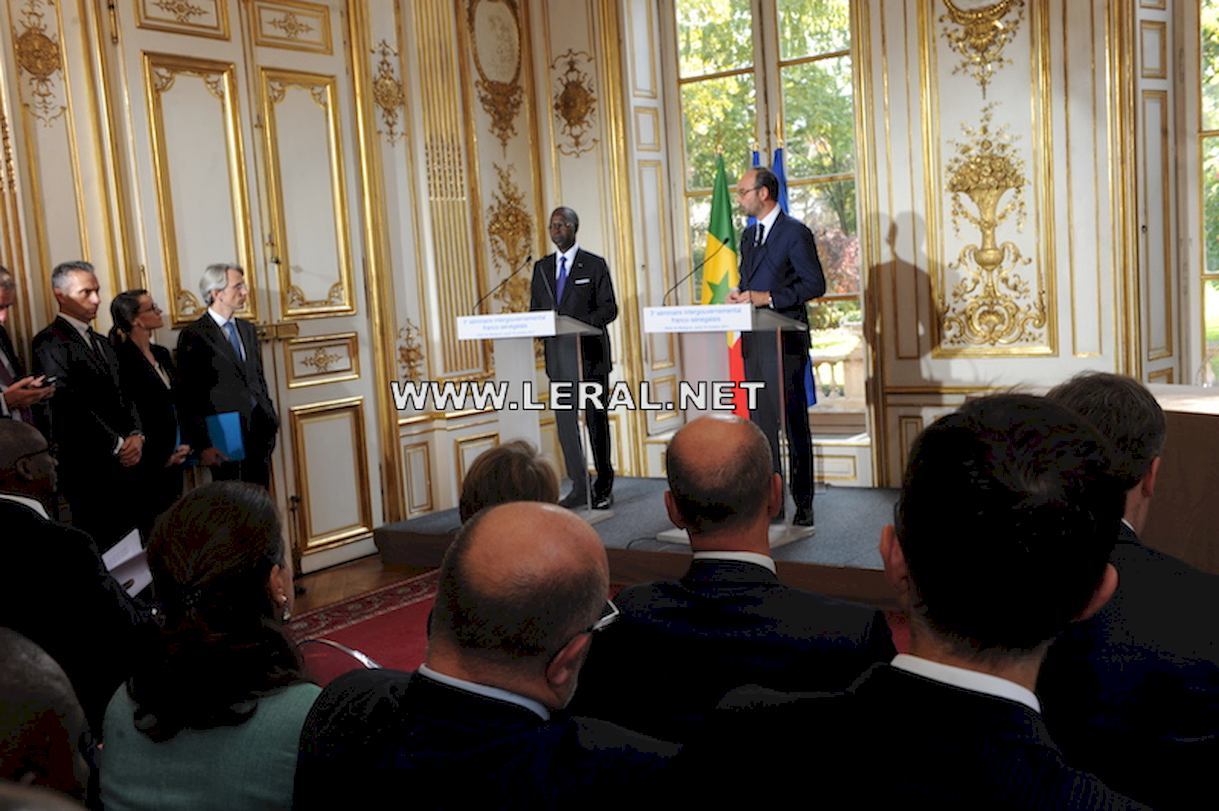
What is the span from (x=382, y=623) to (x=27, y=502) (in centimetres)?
260

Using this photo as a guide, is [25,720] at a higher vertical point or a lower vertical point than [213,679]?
higher

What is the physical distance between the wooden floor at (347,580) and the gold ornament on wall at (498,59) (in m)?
2.49

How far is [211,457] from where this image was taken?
487 centimetres

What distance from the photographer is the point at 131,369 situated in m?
4.62

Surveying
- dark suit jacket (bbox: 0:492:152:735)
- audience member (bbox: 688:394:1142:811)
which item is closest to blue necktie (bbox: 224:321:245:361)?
dark suit jacket (bbox: 0:492:152:735)

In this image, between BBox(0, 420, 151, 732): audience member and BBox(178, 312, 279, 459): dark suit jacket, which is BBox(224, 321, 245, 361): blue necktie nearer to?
BBox(178, 312, 279, 459): dark suit jacket

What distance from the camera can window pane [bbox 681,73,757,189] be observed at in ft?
21.7

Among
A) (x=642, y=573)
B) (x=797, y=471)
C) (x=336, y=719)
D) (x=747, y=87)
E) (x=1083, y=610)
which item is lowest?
(x=642, y=573)

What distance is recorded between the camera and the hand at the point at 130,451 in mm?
4426

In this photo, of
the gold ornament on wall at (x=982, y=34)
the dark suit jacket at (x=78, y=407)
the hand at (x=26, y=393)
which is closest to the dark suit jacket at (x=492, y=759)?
the hand at (x=26, y=393)

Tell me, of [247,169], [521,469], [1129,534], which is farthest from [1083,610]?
[247,169]

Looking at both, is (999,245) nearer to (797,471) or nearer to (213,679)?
(797,471)

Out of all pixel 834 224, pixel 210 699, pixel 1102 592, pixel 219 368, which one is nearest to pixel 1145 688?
pixel 1102 592

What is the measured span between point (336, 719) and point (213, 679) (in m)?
0.20
